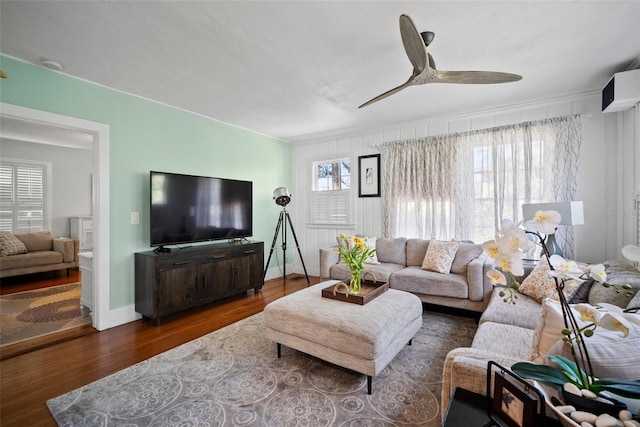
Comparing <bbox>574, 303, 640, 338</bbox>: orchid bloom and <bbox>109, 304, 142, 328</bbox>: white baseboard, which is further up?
<bbox>574, 303, 640, 338</bbox>: orchid bloom

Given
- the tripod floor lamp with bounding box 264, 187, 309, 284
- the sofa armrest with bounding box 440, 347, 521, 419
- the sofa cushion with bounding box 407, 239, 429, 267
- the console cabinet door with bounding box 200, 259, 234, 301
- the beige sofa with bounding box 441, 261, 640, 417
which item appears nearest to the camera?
the beige sofa with bounding box 441, 261, 640, 417

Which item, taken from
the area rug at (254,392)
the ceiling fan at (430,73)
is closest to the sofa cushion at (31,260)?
the area rug at (254,392)

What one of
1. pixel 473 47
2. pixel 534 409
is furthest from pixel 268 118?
pixel 534 409

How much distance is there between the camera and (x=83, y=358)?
96.7 inches

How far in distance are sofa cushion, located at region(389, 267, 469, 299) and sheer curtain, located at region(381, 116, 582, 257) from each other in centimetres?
87

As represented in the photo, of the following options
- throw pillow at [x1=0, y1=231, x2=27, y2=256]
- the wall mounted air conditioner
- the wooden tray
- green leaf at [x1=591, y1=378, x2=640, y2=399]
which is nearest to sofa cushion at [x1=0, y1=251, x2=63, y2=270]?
throw pillow at [x1=0, y1=231, x2=27, y2=256]

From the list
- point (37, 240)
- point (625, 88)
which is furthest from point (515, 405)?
point (37, 240)

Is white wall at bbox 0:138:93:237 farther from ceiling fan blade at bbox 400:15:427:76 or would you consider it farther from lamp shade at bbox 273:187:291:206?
ceiling fan blade at bbox 400:15:427:76

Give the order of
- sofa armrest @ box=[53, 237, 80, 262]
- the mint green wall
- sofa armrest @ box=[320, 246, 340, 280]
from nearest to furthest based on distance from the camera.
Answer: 1. the mint green wall
2. sofa armrest @ box=[320, 246, 340, 280]
3. sofa armrest @ box=[53, 237, 80, 262]

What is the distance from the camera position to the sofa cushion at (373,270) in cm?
364

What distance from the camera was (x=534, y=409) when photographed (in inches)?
29.7

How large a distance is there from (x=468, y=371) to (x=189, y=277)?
10.2 feet

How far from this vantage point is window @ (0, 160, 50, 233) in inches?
214

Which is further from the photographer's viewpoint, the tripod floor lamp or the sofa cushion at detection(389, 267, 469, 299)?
the tripod floor lamp
